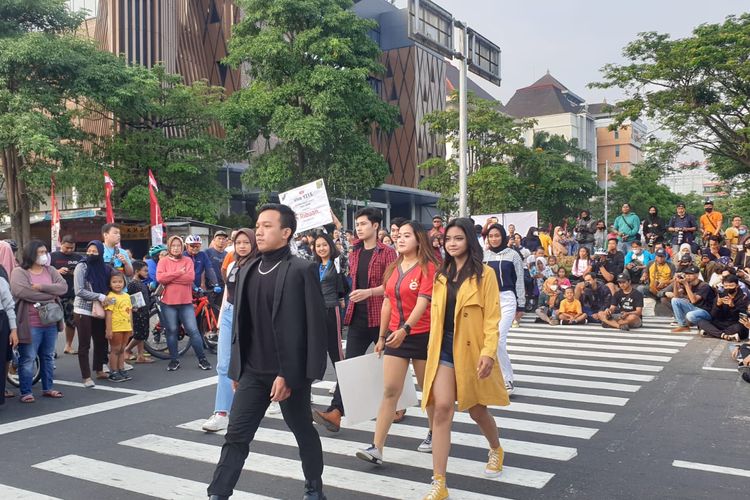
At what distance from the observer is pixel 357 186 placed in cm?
2978

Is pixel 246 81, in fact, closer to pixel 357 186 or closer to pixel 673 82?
pixel 357 186

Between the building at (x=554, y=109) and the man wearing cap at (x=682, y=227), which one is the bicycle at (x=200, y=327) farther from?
the building at (x=554, y=109)

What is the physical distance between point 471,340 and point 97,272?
6.05 m

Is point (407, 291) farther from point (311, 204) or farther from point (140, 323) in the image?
point (140, 323)

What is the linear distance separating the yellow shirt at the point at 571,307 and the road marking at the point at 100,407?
8.62 metres

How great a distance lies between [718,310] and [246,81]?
36281 millimetres

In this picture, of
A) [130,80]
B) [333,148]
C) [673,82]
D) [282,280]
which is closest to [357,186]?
[333,148]

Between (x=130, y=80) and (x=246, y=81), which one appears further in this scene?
(x=246, y=81)

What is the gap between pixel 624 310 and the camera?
47.1 ft

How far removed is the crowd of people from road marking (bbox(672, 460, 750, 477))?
1421 millimetres

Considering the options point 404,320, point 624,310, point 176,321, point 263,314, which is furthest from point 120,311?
point 624,310

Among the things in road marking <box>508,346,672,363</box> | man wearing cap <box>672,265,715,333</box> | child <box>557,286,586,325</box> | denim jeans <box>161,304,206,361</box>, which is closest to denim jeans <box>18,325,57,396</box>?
denim jeans <box>161,304,206,361</box>

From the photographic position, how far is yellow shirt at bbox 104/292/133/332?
8898 millimetres

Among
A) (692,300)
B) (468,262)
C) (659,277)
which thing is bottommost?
(692,300)
